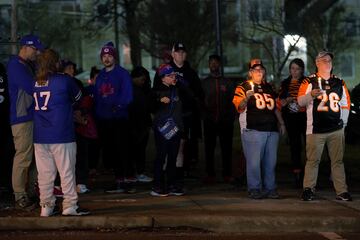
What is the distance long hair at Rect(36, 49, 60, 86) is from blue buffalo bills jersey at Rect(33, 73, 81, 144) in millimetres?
57

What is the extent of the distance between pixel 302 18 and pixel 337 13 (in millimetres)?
8656

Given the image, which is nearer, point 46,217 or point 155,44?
point 46,217

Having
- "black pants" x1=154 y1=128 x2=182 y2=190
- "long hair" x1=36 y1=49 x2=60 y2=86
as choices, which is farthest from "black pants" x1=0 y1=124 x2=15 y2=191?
"black pants" x1=154 y1=128 x2=182 y2=190

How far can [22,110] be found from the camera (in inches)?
326

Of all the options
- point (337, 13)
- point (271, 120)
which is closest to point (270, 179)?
point (271, 120)

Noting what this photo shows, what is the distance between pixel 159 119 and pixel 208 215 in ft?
6.06

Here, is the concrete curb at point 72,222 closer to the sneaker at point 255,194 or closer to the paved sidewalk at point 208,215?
the paved sidewalk at point 208,215

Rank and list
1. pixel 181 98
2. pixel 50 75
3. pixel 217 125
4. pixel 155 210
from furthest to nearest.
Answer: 1. pixel 217 125
2. pixel 181 98
3. pixel 155 210
4. pixel 50 75

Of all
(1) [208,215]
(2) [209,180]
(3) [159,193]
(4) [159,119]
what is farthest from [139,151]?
(1) [208,215]

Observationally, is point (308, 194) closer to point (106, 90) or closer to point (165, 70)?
point (165, 70)

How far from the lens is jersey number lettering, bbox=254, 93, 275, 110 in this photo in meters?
9.13

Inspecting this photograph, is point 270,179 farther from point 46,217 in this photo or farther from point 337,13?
point 337,13

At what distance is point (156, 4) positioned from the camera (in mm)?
28531

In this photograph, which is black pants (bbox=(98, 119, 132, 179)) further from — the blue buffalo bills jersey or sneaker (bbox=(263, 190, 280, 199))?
sneaker (bbox=(263, 190, 280, 199))
